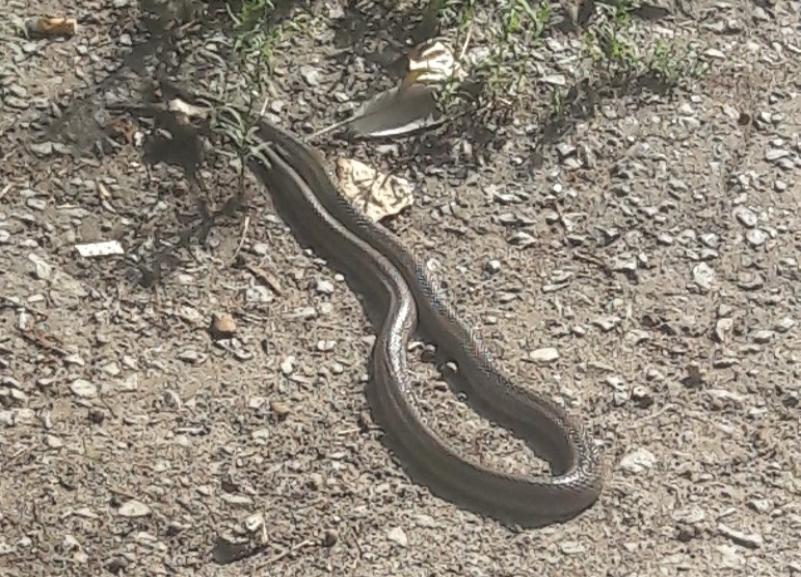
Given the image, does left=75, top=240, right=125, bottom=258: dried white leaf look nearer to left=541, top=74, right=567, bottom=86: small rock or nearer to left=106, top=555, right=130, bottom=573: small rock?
left=106, top=555, right=130, bottom=573: small rock

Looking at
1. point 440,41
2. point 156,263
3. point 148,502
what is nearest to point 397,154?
point 440,41

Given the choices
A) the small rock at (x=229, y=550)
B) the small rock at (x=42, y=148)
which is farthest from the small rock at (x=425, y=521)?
the small rock at (x=42, y=148)

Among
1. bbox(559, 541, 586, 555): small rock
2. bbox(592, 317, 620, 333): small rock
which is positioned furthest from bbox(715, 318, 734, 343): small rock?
bbox(559, 541, 586, 555): small rock

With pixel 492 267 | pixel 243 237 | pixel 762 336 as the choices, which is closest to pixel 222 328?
pixel 243 237

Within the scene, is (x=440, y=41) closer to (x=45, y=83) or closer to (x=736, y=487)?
(x=45, y=83)

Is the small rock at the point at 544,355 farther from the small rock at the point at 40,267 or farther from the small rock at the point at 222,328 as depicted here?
the small rock at the point at 40,267

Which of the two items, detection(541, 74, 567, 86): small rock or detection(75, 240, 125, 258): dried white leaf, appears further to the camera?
detection(541, 74, 567, 86): small rock

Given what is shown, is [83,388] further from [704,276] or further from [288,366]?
[704,276]
